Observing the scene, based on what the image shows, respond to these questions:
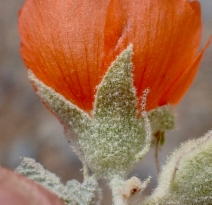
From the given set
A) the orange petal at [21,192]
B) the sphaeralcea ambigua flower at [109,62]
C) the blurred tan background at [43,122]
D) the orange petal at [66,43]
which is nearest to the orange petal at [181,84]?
the sphaeralcea ambigua flower at [109,62]

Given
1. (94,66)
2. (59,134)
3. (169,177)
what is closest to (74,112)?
(94,66)

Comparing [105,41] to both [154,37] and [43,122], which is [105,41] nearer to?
[154,37]

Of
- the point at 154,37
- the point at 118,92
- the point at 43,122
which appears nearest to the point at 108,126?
the point at 118,92

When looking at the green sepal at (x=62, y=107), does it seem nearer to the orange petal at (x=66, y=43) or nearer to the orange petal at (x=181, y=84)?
the orange petal at (x=66, y=43)

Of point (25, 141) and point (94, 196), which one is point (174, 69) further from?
point (25, 141)

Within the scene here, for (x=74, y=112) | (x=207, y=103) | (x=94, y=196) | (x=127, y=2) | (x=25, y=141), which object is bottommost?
(x=94, y=196)

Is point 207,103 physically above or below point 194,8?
above
